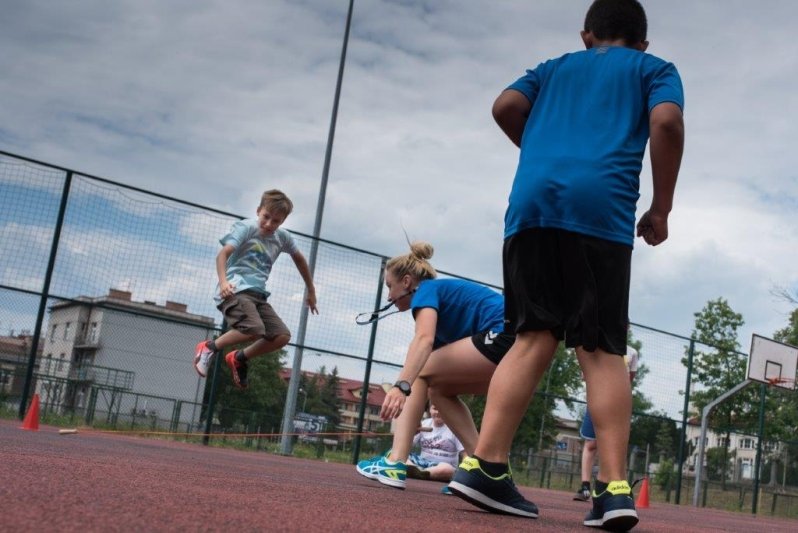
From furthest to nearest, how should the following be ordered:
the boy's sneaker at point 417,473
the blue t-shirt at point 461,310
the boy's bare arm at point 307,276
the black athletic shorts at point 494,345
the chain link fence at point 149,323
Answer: the chain link fence at point 149,323, the boy's bare arm at point 307,276, the boy's sneaker at point 417,473, the blue t-shirt at point 461,310, the black athletic shorts at point 494,345

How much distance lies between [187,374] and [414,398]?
22.5 ft

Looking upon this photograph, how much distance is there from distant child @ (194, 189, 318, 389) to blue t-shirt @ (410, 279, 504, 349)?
250 cm

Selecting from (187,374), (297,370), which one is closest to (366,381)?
(297,370)

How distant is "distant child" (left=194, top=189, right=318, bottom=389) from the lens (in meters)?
6.87

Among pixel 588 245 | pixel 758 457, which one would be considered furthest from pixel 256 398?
pixel 758 457

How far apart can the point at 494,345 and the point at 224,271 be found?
3.05 metres

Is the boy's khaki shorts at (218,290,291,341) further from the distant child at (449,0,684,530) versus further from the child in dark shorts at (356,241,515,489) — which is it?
the distant child at (449,0,684,530)

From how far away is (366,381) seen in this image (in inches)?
413

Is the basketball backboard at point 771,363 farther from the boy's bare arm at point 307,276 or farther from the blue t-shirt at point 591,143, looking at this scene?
the blue t-shirt at point 591,143

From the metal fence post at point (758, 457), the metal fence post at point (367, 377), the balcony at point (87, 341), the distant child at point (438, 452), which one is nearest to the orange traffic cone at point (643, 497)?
the distant child at point (438, 452)

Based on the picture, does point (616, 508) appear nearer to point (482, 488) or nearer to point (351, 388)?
point (482, 488)

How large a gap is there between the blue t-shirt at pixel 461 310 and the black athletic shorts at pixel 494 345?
155mm

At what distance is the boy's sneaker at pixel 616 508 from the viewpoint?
2803mm

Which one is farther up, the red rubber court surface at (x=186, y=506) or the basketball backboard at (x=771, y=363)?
the basketball backboard at (x=771, y=363)
